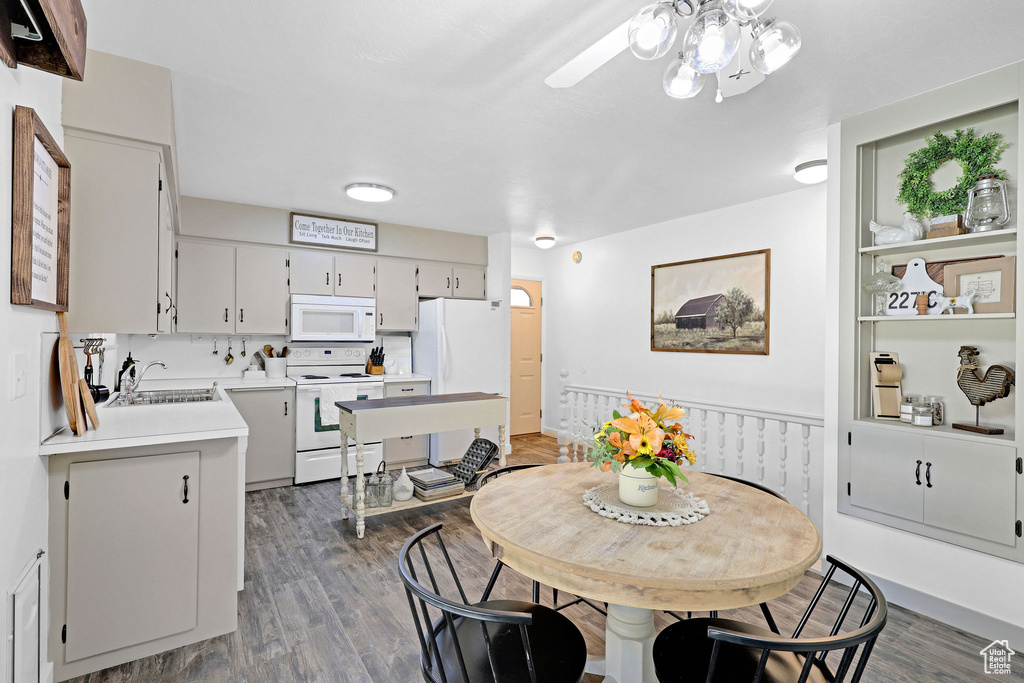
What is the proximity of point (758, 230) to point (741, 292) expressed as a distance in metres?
Answer: 0.54

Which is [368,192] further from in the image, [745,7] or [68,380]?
[745,7]

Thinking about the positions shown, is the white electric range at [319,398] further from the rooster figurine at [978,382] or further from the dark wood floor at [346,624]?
the rooster figurine at [978,382]

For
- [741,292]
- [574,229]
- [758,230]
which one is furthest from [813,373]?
[574,229]

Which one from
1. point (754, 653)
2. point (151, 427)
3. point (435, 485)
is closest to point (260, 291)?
point (435, 485)

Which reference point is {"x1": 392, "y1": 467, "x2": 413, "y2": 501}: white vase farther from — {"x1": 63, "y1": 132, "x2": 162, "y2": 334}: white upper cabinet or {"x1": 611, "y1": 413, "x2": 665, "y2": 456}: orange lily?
{"x1": 611, "y1": 413, "x2": 665, "y2": 456}: orange lily

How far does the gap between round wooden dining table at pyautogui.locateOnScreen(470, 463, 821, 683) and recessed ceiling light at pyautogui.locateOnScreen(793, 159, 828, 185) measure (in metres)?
2.39

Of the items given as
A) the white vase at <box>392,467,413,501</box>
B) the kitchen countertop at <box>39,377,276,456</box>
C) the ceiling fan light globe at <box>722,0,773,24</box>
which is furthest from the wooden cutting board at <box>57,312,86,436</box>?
the ceiling fan light globe at <box>722,0,773,24</box>

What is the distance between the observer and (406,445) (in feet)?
16.1

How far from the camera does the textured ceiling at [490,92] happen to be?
5.98 ft

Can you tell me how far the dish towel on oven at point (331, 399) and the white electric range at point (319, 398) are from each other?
0.09 ft

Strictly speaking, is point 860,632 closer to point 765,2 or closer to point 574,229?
point 765,2

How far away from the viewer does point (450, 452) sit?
5.05 meters

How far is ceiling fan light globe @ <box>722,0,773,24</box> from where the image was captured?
52.1 inches

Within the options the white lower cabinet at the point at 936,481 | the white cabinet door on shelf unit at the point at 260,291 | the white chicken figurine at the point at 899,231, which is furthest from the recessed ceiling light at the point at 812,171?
the white cabinet door on shelf unit at the point at 260,291
